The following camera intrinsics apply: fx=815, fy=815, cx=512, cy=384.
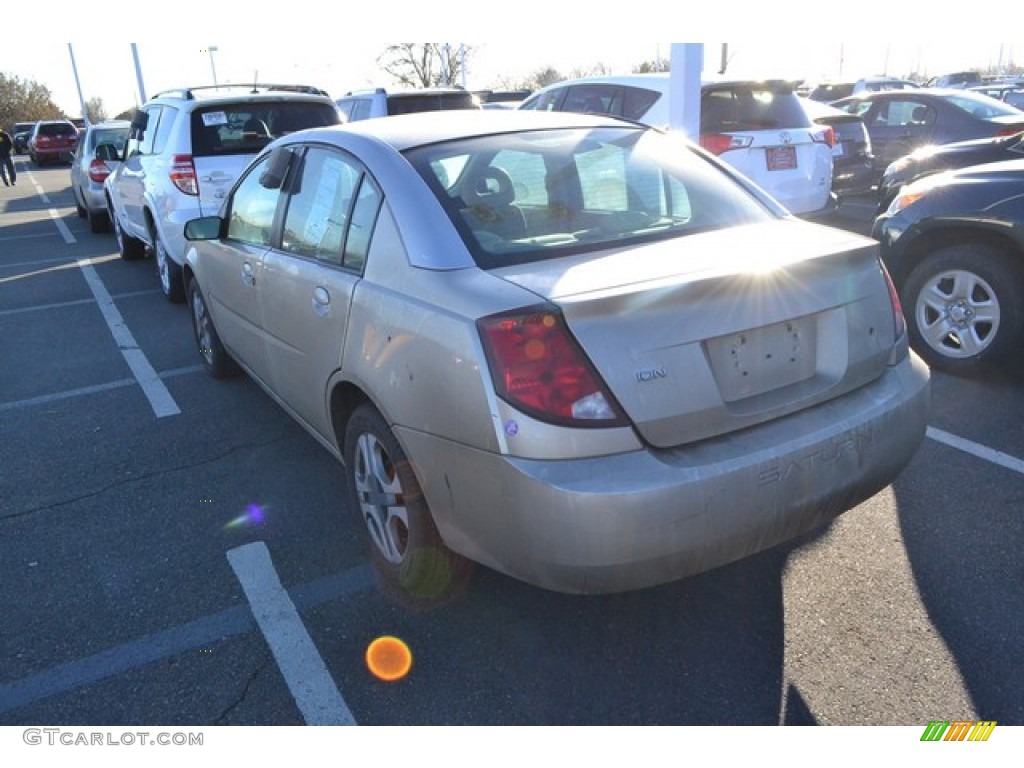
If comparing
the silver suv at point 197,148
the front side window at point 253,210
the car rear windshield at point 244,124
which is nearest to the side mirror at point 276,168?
the front side window at point 253,210

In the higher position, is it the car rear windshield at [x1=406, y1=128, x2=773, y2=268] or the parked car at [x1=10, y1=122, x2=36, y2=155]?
the car rear windshield at [x1=406, y1=128, x2=773, y2=268]

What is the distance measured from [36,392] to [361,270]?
11.9ft

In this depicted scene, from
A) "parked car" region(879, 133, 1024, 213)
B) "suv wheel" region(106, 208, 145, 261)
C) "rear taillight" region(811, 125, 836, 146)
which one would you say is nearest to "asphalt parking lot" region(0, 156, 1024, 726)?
"parked car" region(879, 133, 1024, 213)

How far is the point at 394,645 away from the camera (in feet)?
8.84

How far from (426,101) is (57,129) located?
2837 cm

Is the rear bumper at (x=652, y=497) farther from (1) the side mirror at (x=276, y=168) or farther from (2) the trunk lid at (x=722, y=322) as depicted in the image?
(1) the side mirror at (x=276, y=168)

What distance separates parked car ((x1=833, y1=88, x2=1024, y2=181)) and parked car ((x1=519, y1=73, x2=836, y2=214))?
4.22m

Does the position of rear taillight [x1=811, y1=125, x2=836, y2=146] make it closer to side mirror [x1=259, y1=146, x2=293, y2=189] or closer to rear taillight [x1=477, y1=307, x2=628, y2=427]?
side mirror [x1=259, y1=146, x2=293, y2=189]

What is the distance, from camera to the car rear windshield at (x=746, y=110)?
24.7 feet

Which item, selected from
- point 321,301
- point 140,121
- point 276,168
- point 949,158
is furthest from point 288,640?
point 140,121

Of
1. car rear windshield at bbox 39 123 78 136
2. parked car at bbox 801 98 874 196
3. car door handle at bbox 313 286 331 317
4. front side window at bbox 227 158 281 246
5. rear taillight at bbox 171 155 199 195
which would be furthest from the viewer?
car rear windshield at bbox 39 123 78 136

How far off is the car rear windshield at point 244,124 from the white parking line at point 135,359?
165 centimetres

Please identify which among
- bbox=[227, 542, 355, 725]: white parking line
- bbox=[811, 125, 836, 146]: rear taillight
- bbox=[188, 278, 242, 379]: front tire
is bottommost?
bbox=[227, 542, 355, 725]: white parking line

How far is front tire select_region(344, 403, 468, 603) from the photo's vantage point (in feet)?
8.93
